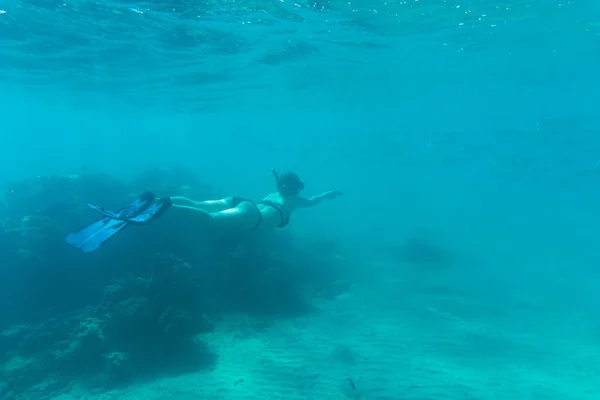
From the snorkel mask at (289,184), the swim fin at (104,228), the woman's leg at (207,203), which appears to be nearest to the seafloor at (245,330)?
the woman's leg at (207,203)

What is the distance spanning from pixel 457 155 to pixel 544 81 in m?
9.66

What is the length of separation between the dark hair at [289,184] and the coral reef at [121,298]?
101 inches

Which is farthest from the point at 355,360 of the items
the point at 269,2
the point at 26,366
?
the point at 269,2

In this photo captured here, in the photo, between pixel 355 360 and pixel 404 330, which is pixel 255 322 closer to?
pixel 355 360

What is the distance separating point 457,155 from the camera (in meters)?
36.7

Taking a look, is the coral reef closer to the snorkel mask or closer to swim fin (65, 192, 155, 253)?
swim fin (65, 192, 155, 253)

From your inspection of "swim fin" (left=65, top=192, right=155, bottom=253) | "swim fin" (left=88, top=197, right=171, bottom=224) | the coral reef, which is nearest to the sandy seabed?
the coral reef

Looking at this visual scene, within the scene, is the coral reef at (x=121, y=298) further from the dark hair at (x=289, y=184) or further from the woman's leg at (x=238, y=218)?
the dark hair at (x=289, y=184)

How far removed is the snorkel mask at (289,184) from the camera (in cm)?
938

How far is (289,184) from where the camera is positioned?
9391mm

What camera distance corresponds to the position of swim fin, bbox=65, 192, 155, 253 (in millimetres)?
5941

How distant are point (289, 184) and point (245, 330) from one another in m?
3.83

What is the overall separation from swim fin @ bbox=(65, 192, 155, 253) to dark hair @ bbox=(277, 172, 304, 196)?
3872mm

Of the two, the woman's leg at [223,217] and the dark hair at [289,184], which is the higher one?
the dark hair at [289,184]
